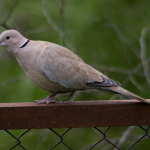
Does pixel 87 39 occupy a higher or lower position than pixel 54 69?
lower

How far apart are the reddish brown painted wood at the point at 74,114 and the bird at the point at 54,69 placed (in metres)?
0.48

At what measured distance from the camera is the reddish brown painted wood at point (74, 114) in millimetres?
2150

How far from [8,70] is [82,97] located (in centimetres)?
96

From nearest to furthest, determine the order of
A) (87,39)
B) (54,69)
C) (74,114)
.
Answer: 1. (74,114)
2. (54,69)
3. (87,39)

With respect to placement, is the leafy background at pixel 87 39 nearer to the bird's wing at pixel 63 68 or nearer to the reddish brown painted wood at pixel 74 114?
the bird's wing at pixel 63 68

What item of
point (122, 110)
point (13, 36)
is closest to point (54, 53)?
point (13, 36)

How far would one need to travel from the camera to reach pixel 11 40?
2875 millimetres

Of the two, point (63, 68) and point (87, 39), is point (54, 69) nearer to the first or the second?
point (63, 68)

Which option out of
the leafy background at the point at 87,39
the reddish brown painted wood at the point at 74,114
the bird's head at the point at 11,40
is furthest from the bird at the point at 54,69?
the leafy background at the point at 87,39

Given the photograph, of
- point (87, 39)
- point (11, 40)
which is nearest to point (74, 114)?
point (11, 40)

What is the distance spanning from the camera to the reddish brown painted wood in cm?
215

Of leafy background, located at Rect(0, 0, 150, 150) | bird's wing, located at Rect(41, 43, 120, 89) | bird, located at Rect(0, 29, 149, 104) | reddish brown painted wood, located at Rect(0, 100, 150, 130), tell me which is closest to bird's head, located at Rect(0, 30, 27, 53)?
bird, located at Rect(0, 29, 149, 104)

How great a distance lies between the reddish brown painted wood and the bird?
0.48 meters

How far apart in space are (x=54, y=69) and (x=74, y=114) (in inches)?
26.6
